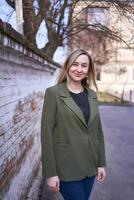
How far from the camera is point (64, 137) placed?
345cm

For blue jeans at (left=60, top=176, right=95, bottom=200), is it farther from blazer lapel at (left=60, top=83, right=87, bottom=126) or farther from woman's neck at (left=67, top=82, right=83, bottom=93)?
woman's neck at (left=67, top=82, right=83, bottom=93)

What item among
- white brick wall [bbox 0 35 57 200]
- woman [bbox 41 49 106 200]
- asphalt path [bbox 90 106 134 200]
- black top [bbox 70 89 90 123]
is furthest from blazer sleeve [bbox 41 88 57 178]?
asphalt path [bbox 90 106 134 200]

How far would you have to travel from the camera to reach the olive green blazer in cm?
338

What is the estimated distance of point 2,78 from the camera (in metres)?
4.13

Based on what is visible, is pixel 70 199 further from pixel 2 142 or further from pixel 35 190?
pixel 35 190

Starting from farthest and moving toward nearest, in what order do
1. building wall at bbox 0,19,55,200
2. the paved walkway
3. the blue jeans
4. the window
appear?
1. the window
2. the paved walkway
3. building wall at bbox 0,19,55,200
4. the blue jeans

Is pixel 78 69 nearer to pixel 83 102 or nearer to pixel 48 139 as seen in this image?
pixel 83 102

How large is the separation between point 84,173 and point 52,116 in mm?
585

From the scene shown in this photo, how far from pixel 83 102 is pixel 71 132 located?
32 centimetres

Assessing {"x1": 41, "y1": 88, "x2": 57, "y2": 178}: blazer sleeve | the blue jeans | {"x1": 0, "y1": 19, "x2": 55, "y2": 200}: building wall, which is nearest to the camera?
{"x1": 41, "y1": 88, "x2": 57, "y2": 178}: blazer sleeve

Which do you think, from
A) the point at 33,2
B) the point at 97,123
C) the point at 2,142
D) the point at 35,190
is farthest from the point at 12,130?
the point at 33,2

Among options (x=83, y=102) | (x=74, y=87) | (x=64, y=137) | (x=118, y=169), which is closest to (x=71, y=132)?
(x=64, y=137)

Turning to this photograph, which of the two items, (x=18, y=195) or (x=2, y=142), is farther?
(x=18, y=195)

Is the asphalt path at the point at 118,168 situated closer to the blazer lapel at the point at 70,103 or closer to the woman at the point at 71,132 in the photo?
the woman at the point at 71,132
